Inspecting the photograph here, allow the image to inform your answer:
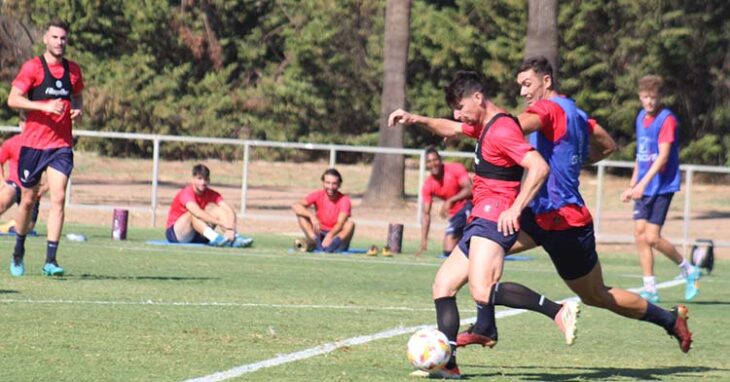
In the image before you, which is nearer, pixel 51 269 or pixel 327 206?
pixel 51 269

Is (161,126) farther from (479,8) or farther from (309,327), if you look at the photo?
(309,327)

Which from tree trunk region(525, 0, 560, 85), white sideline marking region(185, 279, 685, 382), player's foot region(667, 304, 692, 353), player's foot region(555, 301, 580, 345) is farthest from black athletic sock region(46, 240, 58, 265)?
tree trunk region(525, 0, 560, 85)

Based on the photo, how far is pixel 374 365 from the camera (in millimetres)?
9484

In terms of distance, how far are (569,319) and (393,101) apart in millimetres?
23810

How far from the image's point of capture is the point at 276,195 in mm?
36094

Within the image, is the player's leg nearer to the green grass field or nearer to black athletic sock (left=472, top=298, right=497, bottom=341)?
black athletic sock (left=472, top=298, right=497, bottom=341)

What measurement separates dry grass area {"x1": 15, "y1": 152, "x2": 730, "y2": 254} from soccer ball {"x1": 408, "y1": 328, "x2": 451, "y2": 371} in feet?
54.0

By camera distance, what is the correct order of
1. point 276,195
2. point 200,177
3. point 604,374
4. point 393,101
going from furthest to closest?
point 276,195
point 393,101
point 200,177
point 604,374

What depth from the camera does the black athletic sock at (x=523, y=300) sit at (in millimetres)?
9391

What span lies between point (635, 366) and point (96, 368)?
355 cm

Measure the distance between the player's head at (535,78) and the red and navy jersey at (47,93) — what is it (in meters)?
5.61

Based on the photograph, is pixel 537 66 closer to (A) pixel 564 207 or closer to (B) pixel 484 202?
(A) pixel 564 207

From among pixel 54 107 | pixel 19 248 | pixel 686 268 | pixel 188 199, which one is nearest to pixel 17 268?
pixel 19 248

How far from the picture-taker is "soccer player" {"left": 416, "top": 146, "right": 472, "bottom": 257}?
21.9 meters
